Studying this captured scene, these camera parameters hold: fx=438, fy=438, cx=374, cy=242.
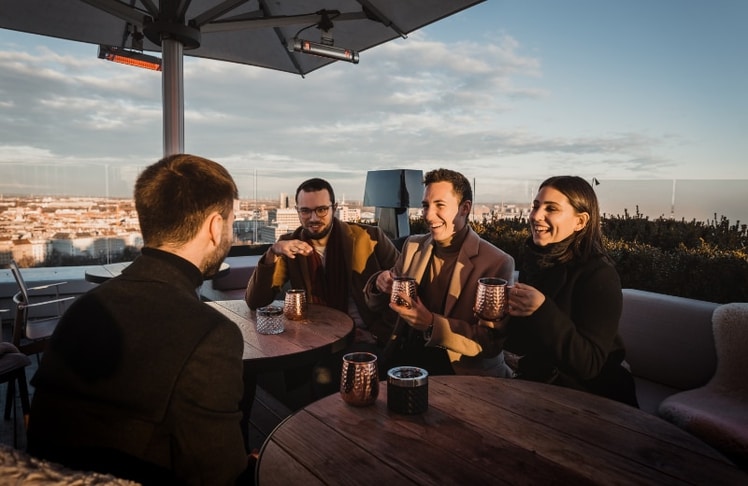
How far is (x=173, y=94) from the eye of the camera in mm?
4336

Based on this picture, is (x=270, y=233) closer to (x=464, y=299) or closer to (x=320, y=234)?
(x=320, y=234)

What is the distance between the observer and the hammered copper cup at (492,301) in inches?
62.9

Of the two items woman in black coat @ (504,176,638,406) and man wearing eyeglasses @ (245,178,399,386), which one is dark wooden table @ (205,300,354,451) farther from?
woman in black coat @ (504,176,638,406)

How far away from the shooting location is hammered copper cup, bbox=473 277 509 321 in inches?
62.9

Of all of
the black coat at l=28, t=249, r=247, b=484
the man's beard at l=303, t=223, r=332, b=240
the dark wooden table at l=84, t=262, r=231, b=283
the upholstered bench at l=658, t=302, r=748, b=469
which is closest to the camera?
the black coat at l=28, t=249, r=247, b=484

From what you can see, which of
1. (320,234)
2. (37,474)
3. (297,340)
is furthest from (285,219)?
(37,474)

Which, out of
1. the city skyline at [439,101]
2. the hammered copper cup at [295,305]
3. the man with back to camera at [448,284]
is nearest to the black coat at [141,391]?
the man with back to camera at [448,284]

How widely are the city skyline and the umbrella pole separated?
1.41 m

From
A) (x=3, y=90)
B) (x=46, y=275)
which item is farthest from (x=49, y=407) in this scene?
(x=3, y=90)

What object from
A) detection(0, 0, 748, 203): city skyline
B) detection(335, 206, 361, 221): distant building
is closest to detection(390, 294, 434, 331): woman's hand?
detection(0, 0, 748, 203): city skyline

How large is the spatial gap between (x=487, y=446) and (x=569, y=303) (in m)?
1.08

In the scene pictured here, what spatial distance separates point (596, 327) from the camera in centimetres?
185

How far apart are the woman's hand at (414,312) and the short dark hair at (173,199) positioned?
3.24 feet

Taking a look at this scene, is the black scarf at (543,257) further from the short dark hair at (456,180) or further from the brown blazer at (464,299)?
the short dark hair at (456,180)
